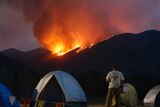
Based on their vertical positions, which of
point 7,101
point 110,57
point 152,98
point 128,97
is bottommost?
point 7,101

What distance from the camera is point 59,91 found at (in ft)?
99.8

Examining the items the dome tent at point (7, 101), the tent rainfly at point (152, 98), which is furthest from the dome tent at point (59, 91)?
the tent rainfly at point (152, 98)

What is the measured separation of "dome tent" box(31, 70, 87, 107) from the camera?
29.6 meters

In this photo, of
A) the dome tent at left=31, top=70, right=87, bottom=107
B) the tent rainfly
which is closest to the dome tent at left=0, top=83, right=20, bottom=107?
the dome tent at left=31, top=70, right=87, bottom=107

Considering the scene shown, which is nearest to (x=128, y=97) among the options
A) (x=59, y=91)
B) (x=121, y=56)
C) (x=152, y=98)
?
(x=59, y=91)

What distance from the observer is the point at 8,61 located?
427 ft

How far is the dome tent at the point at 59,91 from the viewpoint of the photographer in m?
29.6

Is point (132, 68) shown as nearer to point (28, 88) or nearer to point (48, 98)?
point (28, 88)

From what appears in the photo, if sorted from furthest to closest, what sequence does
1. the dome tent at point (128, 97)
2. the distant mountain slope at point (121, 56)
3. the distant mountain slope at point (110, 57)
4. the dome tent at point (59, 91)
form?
1. the distant mountain slope at point (121, 56)
2. the distant mountain slope at point (110, 57)
3. the dome tent at point (128, 97)
4. the dome tent at point (59, 91)

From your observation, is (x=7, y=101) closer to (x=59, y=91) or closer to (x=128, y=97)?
(x=59, y=91)

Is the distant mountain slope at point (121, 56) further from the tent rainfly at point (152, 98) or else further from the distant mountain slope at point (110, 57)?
the tent rainfly at point (152, 98)

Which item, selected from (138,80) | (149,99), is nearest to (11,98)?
(149,99)

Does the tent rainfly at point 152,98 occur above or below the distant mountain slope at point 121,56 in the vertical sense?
below

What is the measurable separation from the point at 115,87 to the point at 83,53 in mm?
162229
